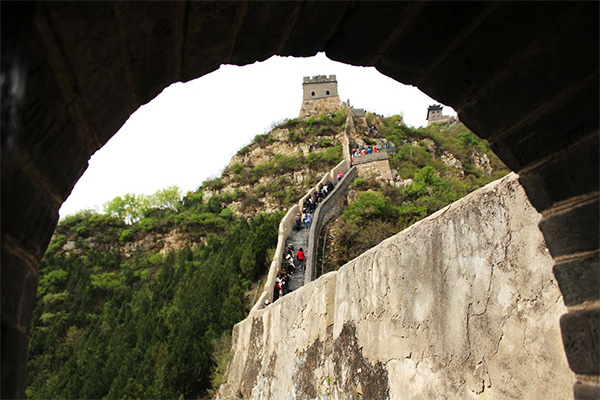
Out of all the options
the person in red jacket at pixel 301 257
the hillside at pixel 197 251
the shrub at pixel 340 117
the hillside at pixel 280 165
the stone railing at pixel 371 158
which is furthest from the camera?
the shrub at pixel 340 117

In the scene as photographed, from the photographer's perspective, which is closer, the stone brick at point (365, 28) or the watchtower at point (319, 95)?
the stone brick at point (365, 28)

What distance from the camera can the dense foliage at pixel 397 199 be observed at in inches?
704

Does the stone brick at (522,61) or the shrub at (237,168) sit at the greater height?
the shrub at (237,168)

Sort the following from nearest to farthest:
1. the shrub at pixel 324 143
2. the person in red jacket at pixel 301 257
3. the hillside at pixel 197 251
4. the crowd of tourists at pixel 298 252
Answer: the crowd of tourists at pixel 298 252 → the hillside at pixel 197 251 → the person in red jacket at pixel 301 257 → the shrub at pixel 324 143

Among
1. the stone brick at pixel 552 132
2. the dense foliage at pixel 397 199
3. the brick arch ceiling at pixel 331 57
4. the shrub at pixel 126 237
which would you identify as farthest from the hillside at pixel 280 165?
the brick arch ceiling at pixel 331 57

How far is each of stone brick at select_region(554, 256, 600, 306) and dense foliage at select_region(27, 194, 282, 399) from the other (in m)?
11.8

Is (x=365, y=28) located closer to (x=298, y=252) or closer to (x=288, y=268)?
(x=288, y=268)

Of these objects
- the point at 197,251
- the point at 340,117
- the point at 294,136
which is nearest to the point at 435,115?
the point at 340,117

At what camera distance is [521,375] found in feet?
9.17

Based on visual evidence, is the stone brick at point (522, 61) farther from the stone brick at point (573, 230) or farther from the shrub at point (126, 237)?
the shrub at point (126, 237)

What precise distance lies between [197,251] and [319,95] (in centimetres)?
2920

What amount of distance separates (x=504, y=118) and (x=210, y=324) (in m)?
14.4

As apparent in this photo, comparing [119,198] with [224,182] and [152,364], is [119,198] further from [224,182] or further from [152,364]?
[152,364]

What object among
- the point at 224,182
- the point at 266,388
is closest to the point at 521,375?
the point at 266,388
